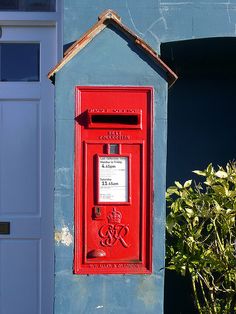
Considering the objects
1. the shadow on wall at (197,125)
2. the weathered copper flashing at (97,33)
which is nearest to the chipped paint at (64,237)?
the weathered copper flashing at (97,33)

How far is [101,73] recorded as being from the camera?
3.58 metres

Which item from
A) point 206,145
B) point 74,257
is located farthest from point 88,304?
point 206,145

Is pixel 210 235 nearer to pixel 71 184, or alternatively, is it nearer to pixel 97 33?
pixel 71 184

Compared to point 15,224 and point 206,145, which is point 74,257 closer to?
point 15,224

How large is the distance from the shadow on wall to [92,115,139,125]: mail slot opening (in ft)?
3.68

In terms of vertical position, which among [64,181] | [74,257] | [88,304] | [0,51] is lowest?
[88,304]

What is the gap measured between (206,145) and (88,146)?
1.42m

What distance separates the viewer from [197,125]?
4.66m

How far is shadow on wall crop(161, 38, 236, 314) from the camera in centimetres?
464

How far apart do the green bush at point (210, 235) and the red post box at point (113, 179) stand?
1.16ft

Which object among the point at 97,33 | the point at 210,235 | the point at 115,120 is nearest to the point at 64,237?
the point at 115,120

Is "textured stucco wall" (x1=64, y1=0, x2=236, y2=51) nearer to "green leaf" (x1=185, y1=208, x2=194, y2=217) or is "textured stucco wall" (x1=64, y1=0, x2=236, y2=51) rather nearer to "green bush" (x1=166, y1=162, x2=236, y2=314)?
"green bush" (x1=166, y1=162, x2=236, y2=314)

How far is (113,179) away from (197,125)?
1340 millimetres

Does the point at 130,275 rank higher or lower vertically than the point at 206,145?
lower
